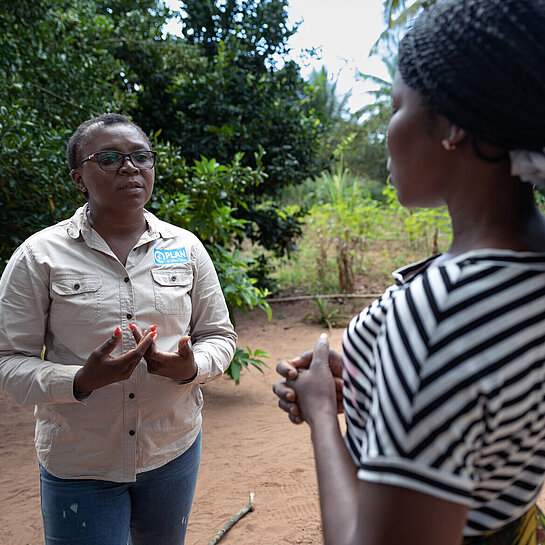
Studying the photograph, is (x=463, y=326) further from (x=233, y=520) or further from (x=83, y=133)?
(x=233, y=520)

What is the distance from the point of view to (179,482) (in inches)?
73.3

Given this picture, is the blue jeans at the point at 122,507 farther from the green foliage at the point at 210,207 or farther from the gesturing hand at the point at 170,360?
the green foliage at the point at 210,207

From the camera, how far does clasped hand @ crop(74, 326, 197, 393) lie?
1.57 m

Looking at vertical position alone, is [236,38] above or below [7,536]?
above

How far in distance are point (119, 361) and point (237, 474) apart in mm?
2604

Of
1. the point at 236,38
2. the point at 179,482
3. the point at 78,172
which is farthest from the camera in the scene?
the point at 236,38

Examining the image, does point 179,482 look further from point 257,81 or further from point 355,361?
point 257,81

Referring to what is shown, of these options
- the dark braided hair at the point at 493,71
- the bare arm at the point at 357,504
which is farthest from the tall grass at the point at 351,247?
the dark braided hair at the point at 493,71

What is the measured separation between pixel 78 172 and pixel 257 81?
6006 mm

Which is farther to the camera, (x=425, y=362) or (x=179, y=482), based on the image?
(x=179, y=482)

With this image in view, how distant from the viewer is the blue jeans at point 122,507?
5.38 feet

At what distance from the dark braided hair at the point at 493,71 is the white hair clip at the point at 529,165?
12 mm

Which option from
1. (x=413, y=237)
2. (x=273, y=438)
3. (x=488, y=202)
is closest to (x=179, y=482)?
(x=488, y=202)

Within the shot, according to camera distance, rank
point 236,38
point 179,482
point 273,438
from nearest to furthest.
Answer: point 179,482 < point 273,438 < point 236,38
